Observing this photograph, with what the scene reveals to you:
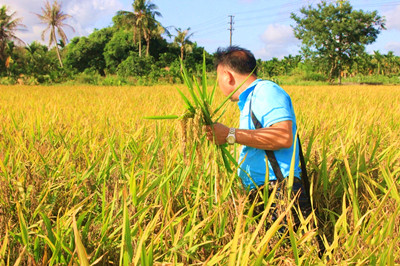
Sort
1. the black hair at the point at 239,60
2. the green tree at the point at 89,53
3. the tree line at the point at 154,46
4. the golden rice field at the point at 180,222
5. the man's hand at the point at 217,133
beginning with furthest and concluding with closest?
the green tree at the point at 89,53, the tree line at the point at 154,46, the black hair at the point at 239,60, the man's hand at the point at 217,133, the golden rice field at the point at 180,222

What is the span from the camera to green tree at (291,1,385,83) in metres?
22.5

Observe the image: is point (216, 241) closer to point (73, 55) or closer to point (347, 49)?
point (347, 49)

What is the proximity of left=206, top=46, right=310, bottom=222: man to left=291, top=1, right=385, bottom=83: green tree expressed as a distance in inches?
952

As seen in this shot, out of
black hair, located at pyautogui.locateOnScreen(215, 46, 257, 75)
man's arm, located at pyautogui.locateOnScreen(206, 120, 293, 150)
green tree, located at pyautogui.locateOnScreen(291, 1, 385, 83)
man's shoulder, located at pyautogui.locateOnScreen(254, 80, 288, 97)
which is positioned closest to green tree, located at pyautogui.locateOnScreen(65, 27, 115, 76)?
green tree, located at pyautogui.locateOnScreen(291, 1, 385, 83)

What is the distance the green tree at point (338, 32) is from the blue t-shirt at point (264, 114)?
953 inches

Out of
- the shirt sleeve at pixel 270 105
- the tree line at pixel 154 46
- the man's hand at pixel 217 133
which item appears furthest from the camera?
the tree line at pixel 154 46

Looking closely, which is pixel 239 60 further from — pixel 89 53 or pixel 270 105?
pixel 89 53

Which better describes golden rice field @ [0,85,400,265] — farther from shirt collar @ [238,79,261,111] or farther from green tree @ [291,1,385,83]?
green tree @ [291,1,385,83]

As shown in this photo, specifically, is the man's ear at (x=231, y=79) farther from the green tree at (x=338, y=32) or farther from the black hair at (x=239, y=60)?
the green tree at (x=338, y=32)

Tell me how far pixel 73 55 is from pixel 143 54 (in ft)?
21.4

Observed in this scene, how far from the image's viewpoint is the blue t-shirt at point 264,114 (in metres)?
1.20

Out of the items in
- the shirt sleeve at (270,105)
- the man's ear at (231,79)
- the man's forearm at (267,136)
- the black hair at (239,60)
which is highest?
the black hair at (239,60)

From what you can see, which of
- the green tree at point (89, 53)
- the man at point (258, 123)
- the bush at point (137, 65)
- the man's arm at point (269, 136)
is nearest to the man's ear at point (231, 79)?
the man at point (258, 123)

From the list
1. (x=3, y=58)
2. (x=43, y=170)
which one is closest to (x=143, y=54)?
(x=3, y=58)
